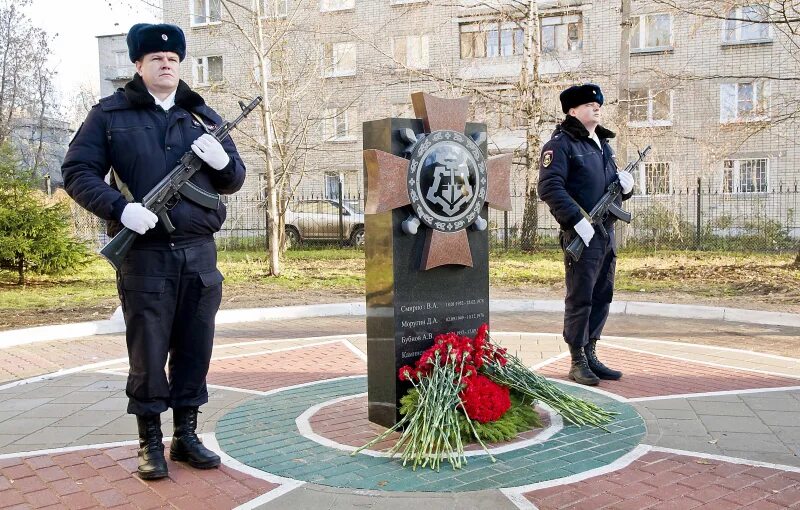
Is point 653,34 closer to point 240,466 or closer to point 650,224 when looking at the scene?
point 650,224

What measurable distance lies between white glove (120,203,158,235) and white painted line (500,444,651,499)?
2.20 metres

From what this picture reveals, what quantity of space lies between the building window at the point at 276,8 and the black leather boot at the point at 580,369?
36.1 ft

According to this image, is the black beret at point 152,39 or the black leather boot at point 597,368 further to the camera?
the black leather boot at point 597,368

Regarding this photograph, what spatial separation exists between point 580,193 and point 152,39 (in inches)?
136

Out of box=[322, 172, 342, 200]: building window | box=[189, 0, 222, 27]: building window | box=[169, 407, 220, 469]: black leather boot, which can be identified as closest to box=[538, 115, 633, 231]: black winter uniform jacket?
box=[169, 407, 220, 469]: black leather boot

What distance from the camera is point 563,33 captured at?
87.0 feet

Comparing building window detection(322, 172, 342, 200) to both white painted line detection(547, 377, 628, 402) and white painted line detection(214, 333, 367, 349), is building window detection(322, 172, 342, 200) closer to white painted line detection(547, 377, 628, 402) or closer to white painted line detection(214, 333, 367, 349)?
white painted line detection(214, 333, 367, 349)

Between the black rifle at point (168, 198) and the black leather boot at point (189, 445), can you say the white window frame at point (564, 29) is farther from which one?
the black leather boot at point (189, 445)

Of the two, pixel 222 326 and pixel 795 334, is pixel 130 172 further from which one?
pixel 795 334

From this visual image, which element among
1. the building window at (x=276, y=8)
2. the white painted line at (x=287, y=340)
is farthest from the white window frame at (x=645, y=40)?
the white painted line at (x=287, y=340)

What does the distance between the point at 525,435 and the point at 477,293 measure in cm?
103

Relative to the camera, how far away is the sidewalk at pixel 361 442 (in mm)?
3621

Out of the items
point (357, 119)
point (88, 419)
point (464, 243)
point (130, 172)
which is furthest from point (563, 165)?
point (357, 119)

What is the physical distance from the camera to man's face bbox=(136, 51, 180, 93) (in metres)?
3.89
